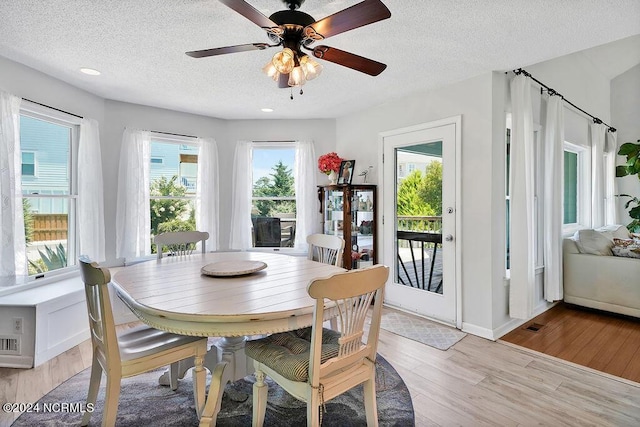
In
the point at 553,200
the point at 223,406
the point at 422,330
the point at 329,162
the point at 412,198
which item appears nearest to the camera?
the point at 223,406

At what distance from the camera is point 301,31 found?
1.66m

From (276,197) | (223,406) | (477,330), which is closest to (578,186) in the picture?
(477,330)

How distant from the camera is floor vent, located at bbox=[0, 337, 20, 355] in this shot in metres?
2.43

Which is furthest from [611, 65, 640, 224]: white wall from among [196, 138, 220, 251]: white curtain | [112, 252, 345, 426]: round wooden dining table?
[196, 138, 220, 251]: white curtain

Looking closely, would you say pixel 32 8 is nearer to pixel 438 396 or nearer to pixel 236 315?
pixel 236 315

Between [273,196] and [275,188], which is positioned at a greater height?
[275,188]

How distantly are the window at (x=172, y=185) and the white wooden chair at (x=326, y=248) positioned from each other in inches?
81.2

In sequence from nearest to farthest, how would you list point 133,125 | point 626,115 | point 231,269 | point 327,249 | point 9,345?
point 231,269, point 9,345, point 327,249, point 133,125, point 626,115

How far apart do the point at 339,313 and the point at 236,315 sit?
46 cm

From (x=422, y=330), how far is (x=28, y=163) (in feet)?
13.3

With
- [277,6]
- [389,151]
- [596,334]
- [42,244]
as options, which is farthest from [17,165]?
[596,334]

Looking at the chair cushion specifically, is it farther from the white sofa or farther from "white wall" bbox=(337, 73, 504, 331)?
→ the white sofa

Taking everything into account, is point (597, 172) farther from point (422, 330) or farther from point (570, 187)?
point (422, 330)

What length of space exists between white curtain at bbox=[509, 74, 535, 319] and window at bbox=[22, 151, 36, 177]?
453 centimetres
